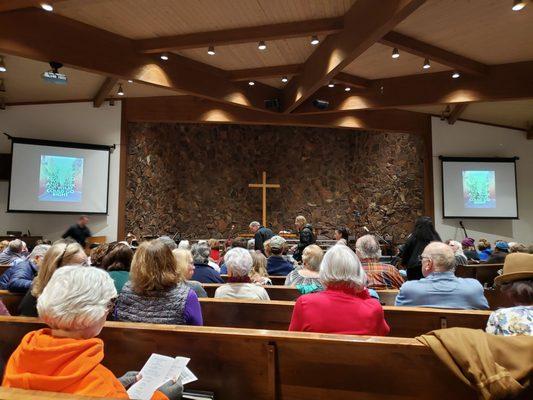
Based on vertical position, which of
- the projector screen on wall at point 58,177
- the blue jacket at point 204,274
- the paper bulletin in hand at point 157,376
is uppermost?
the projector screen on wall at point 58,177

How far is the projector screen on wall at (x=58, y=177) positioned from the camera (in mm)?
7918

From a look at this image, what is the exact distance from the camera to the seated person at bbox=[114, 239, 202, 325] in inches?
76.4

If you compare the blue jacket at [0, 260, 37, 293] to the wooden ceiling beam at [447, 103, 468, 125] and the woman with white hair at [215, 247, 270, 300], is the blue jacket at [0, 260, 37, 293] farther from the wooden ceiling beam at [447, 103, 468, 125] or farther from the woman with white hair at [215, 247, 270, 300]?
the wooden ceiling beam at [447, 103, 468, 125]

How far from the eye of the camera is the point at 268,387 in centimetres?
145

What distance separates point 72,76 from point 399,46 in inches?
228

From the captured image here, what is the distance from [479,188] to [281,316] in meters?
9.06

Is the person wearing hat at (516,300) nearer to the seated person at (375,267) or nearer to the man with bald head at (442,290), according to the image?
the man with bald head at (442,290)

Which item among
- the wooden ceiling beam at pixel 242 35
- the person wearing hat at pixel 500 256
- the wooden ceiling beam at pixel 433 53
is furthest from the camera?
the wooden ceiling beam at pixel 433 53

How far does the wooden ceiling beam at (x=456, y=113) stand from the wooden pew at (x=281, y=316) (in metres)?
8.33

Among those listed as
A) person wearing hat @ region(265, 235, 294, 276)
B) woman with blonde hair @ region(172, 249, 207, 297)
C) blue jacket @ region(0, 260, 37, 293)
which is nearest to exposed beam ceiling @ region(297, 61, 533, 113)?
person wearing hat @ region(265, 235, 294, 276)

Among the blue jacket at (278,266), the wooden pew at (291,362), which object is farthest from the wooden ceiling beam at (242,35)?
the wooden pew at (291,362)

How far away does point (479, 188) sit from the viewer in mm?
9805

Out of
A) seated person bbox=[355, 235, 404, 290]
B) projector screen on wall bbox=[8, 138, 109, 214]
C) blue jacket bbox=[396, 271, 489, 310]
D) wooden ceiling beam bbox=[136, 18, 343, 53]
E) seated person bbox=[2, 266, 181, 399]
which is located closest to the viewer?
seated person bbox=[2, 266, 181, 399]

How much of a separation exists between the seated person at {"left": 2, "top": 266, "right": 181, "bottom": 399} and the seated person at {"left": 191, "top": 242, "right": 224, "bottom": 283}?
235cm
